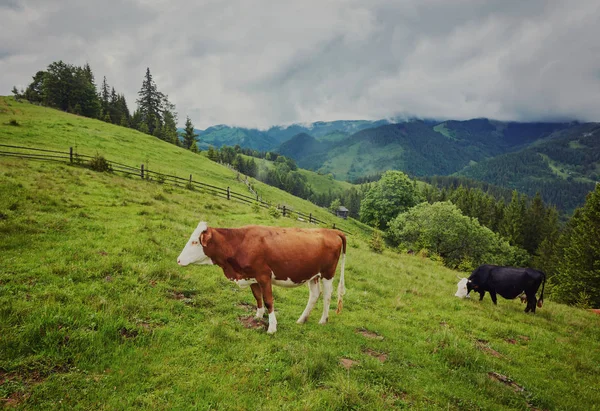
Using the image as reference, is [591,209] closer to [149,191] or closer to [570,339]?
[570,339]

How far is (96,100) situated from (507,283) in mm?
Answer: 87639

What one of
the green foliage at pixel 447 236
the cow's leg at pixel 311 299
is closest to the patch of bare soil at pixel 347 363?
the cow's leg at pixel 311 299

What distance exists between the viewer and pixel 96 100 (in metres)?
69.5

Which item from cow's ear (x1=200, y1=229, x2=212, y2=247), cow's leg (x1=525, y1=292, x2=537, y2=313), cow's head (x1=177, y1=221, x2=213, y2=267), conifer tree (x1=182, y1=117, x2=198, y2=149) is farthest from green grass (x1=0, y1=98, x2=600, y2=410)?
conifer tree (x1=182, y1=117, x2=198, y2=149)

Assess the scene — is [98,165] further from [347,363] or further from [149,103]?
[149,103]

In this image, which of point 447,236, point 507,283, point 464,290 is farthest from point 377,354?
point 447,236

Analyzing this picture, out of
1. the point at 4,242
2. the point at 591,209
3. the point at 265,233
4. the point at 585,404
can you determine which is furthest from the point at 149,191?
the point at 591,209

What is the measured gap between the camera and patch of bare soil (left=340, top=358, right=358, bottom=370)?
5.95m

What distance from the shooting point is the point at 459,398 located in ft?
17.7

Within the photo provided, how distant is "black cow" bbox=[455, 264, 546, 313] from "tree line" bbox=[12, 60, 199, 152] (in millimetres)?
77429

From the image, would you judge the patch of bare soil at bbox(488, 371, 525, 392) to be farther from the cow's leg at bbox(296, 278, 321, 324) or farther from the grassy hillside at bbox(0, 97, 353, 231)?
the grassy hillside at bbox(0, 97, 353, 231)

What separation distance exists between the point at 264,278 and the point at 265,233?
1089mm

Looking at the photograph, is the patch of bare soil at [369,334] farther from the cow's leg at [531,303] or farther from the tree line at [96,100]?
the tree line at [96,100]

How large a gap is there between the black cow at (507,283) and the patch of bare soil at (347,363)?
9.33 m
